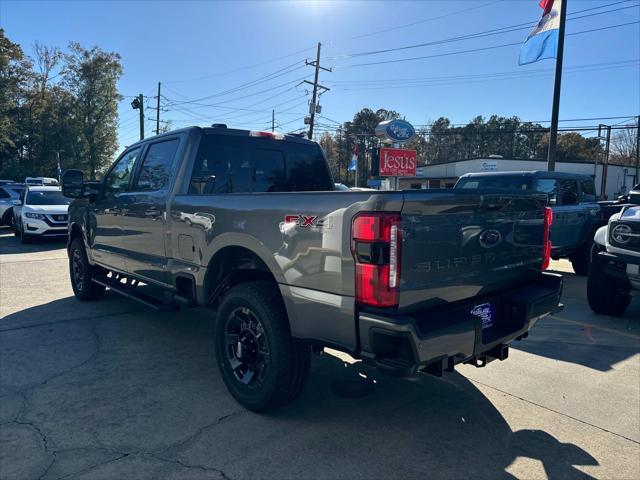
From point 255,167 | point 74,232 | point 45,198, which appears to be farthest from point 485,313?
point 45,198

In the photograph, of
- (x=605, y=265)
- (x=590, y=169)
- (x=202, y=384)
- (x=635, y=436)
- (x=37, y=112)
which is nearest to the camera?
(x=635, y=436)

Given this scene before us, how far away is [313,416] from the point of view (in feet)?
10.9

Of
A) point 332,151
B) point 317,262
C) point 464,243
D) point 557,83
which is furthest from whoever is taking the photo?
point 332,151

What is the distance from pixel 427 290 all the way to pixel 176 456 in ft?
5.85

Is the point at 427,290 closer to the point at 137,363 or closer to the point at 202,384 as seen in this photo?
the point at 202,384

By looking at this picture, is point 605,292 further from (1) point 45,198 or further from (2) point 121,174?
(1) point 45,198

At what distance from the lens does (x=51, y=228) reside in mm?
12891

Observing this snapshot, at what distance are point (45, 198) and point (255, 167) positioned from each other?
12021mm

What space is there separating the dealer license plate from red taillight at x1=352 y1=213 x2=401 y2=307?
80 cm

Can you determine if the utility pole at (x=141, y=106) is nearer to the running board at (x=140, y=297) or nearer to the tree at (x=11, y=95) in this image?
the tree at (x=11, y=95)

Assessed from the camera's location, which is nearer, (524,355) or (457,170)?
(524,355)

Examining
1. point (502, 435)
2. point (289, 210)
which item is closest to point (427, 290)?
point (289, 210)

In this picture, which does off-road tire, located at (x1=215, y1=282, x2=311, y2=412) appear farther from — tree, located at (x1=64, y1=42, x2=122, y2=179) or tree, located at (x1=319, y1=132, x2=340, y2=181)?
tree, located at (x1=319, y1=132, x2=340, y2=181)

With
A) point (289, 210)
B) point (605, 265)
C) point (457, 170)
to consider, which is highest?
point (457, 170)
